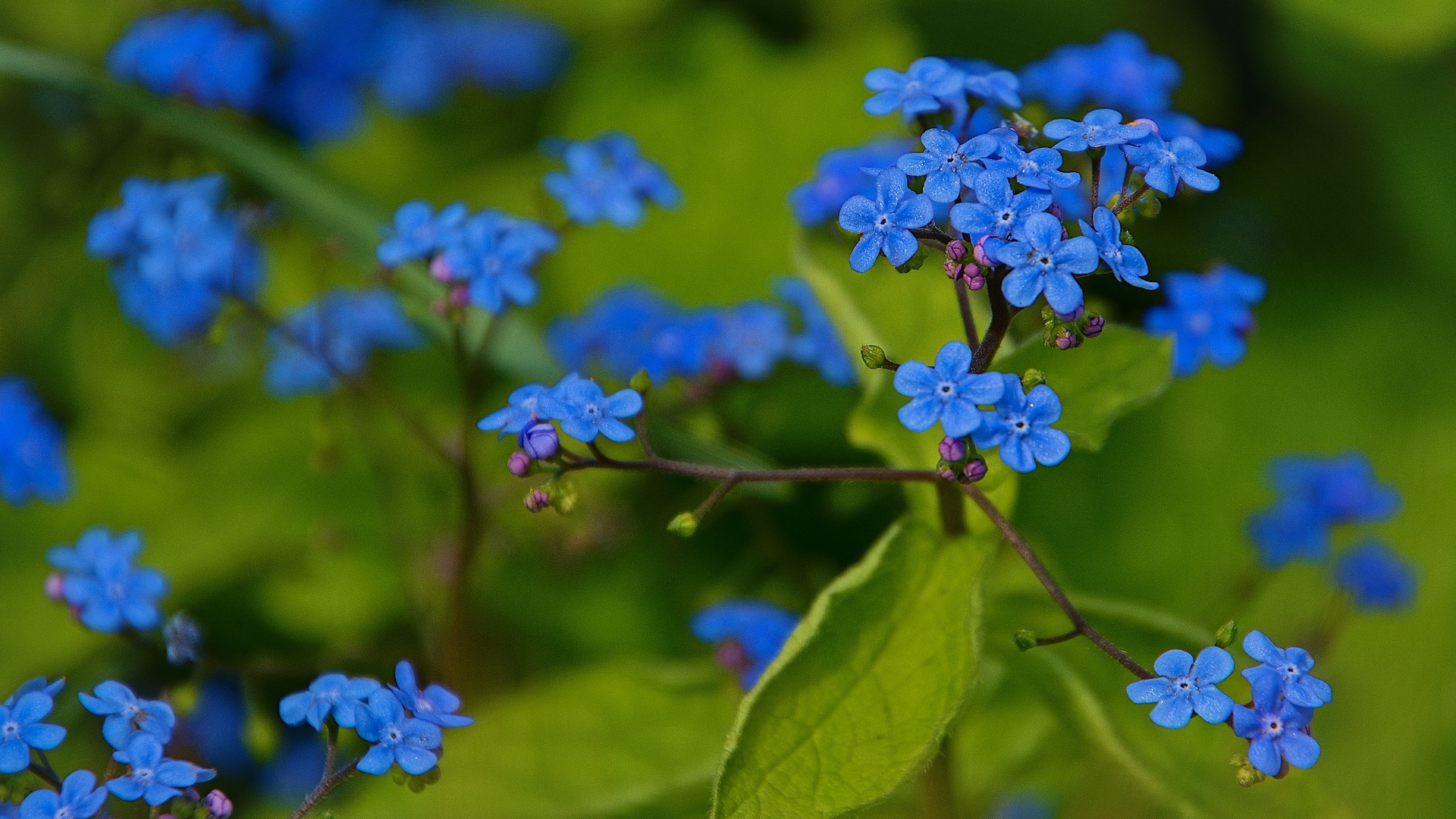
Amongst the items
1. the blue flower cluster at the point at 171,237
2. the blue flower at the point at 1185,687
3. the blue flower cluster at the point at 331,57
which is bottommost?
the blue flower at the point at 1185,687

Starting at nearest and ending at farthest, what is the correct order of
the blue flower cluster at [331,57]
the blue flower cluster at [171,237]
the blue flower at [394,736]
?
the blue flower at [394,736] < the blue flower cluster at [171,237] < the blue flower cluster at [331,57]

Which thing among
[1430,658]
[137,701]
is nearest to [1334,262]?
[1430,658]

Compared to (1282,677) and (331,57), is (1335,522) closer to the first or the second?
(1282,677)

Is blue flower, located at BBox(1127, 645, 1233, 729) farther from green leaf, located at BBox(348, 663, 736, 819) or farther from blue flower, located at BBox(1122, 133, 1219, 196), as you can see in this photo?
green leaf, located at BBox(348, 663, 736, 819)

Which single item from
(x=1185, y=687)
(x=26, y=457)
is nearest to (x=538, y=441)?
(x=1185, y=687)

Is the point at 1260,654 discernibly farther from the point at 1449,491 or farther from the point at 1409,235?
the point at 1409,235

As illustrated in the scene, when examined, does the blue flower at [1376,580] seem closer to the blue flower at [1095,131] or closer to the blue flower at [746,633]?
the blue flower at [746,633]

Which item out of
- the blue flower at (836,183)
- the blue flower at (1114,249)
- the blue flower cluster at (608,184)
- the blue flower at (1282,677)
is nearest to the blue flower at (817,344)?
the blue flower at (836,183)
